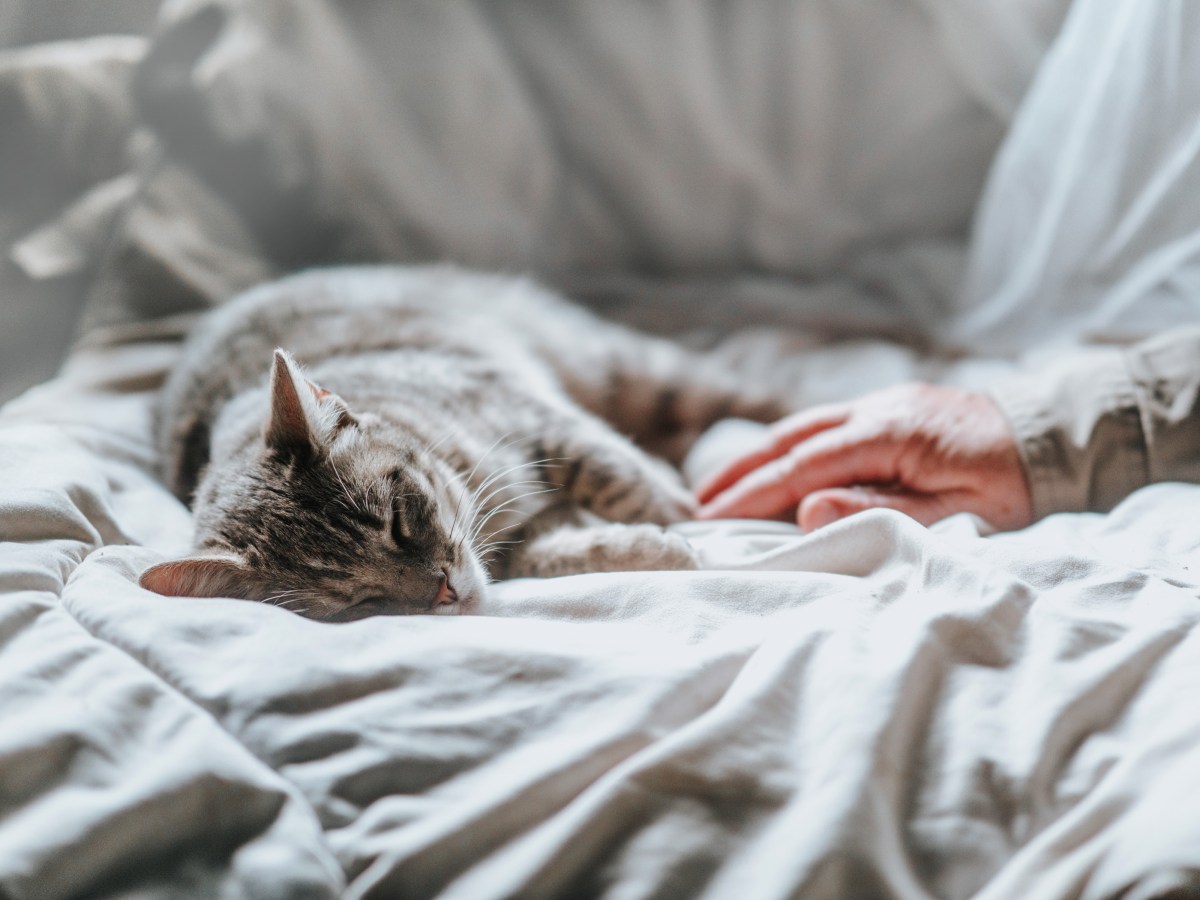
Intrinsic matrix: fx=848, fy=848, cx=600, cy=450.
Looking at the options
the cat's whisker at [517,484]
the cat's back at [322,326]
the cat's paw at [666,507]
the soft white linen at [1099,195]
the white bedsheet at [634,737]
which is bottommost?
the cat's paw at [666,507]

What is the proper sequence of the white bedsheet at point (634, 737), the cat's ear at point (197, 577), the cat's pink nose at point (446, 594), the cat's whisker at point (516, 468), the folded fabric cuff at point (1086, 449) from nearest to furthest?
the white bedsheet at point (634, 737) < the cat's ear at point (197, 577) < the cat's pink nose at point (446, 594) < the folded fabric cuff at point (1086, 449) < the cat's whisker at point (516, 468)

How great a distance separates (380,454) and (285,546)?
7.3 inches

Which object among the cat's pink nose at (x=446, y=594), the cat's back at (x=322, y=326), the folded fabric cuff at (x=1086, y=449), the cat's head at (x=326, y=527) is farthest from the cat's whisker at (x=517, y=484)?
the folded fabric cuff at (x=1086, y=449)

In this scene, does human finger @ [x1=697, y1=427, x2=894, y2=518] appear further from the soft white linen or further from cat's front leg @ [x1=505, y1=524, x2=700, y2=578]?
the soft white linen

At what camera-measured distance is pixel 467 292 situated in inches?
74.2

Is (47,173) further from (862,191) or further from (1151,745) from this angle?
(1151,745)

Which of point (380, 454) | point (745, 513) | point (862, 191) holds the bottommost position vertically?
point (745, 513)

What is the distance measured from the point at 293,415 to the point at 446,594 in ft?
0.96

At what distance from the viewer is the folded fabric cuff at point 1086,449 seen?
3.64 ft

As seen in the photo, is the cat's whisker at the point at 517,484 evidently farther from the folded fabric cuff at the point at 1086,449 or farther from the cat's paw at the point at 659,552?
the folded fabric cuff at the point at 1086,449

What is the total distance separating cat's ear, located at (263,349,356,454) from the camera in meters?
1.03

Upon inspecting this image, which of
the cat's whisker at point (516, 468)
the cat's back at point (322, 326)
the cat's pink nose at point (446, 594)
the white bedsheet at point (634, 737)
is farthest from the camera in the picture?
the cat's back at point (322, 326)

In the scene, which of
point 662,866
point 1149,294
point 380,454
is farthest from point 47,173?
point 1149,294

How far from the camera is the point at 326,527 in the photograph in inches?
40.2
